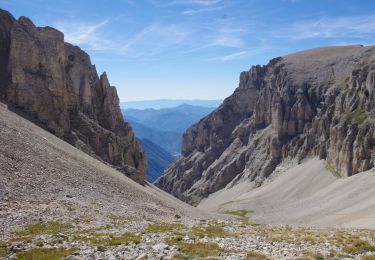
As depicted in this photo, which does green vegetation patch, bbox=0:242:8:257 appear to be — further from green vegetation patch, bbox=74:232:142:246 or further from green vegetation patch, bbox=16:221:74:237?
green vegetation patch, bbox=74:232:142:246

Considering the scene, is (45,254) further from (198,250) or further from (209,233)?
(209,233)

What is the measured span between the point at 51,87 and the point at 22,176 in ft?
149

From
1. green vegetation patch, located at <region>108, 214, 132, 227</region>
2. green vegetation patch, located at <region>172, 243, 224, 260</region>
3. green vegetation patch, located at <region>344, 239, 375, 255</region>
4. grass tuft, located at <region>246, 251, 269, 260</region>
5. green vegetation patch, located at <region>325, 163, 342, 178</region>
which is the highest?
grass tuft, located at <region>246, 251, 269, 260</region>

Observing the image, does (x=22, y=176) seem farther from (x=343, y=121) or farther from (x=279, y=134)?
(x=279, y=134)

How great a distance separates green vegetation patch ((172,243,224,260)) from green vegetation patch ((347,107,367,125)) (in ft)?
383

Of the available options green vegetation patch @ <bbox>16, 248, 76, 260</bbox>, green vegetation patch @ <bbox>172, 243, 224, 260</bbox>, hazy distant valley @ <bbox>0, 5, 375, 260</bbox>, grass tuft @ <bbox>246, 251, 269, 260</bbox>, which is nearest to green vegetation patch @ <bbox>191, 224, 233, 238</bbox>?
hazy distant valley @ <bbox>0, 5, 375, 260</bbox>

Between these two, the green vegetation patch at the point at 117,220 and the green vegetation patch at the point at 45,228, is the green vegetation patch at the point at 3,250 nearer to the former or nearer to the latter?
the green vegetation patch at the point at 45,228

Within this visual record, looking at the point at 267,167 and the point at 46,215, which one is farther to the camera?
the point at 267,167

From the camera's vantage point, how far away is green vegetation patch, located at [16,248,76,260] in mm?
26109

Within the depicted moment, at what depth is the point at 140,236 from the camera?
33656 millimetres

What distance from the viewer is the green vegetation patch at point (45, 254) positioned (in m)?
26.1

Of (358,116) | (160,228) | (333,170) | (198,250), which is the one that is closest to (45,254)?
(198,250)

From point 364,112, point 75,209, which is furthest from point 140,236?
point 364,112

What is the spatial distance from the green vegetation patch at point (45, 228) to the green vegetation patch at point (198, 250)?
13.1 metres
